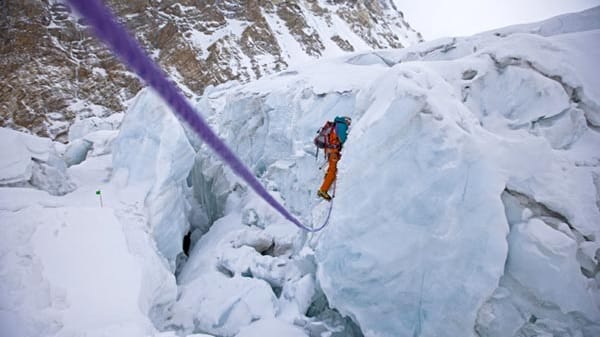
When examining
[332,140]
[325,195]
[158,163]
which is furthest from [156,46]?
[325,195]

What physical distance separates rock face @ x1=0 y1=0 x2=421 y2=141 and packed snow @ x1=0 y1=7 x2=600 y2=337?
25.0 m

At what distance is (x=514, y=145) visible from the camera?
10.0 feet

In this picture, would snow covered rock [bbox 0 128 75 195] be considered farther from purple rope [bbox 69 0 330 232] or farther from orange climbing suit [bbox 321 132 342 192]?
purple rope [bbox 69 0 330 232]

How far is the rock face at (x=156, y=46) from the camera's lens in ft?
84.1

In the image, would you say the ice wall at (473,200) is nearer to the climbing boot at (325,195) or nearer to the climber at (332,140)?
the climber at (332,140)

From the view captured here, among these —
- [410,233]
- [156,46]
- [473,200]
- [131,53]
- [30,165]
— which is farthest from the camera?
[156,46]

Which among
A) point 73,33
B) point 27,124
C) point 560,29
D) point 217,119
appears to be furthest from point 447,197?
point 73,33

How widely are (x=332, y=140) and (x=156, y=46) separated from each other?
1278 inches

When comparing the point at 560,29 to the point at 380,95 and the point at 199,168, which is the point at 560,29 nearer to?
the point at 380,95

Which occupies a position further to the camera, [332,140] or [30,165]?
[30,165]

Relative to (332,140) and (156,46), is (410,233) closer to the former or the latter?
(332,140)

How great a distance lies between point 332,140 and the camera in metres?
4.49

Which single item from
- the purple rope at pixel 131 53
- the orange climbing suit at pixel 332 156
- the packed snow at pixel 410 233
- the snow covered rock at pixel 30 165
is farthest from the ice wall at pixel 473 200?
the snow covered rock at pixel 30 165

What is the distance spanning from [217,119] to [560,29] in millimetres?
8676
